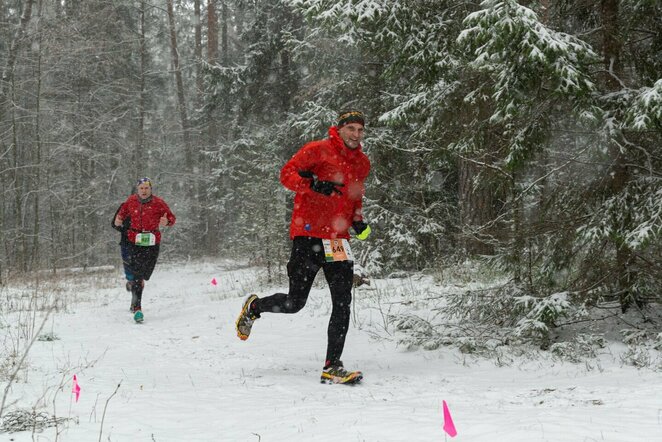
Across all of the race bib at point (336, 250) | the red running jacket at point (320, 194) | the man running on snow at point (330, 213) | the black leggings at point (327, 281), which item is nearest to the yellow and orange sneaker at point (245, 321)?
the black leggings at point (327, 281)

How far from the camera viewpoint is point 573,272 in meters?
5.83

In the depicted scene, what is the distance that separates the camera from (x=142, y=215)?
31.4 feet

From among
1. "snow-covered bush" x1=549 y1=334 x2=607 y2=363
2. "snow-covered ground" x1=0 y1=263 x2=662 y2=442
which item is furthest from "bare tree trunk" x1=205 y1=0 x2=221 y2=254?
"snow-covered bush" x1=549 y1=334 x2=607 y2=363

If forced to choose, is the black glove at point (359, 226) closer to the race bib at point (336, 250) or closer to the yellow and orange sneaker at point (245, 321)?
the race bib at point (336, 250)

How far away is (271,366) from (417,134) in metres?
3.24

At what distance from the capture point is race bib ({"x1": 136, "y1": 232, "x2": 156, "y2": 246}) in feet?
30.8

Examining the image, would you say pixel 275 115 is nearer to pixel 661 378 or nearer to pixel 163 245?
pixel 163 245

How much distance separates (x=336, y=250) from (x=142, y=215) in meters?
5.54

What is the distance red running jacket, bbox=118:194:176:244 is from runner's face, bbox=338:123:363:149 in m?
5.19

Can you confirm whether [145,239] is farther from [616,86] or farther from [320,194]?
[616,86]

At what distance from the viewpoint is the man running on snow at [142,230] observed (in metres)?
9.37

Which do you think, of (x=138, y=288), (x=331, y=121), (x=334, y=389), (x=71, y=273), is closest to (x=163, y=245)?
(x=71, y=273)

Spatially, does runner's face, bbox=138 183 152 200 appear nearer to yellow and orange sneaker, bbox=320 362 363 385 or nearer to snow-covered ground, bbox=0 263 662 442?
snow-covered ground, bbox=0 263 662 442

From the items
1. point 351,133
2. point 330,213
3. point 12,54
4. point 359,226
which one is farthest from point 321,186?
point 12,54
